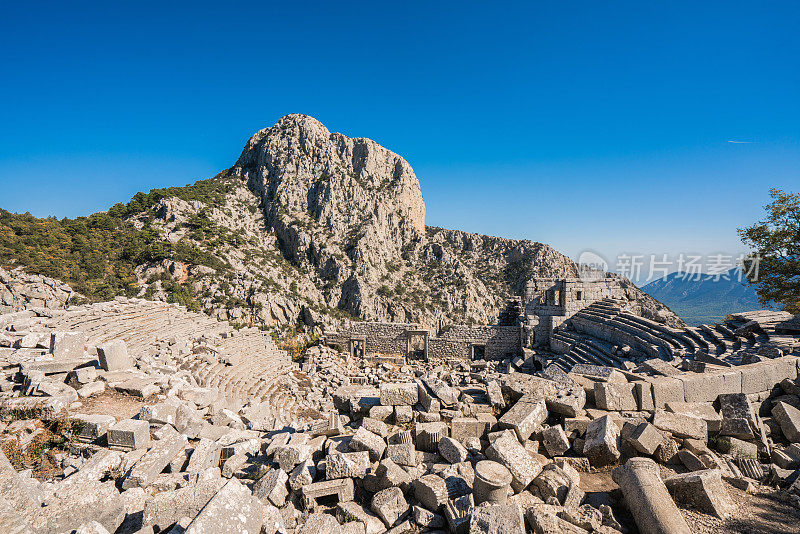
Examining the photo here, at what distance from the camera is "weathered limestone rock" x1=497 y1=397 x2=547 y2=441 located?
518 cm

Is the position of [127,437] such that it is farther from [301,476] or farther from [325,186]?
[325,186]

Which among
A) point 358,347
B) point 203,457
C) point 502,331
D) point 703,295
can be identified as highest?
point 703,295

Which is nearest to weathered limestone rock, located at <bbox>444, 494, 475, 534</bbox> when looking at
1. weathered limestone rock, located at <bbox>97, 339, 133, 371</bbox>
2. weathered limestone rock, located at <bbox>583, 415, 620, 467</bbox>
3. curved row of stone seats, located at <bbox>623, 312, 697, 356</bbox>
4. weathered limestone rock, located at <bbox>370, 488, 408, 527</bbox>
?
weathered limestone rock, located at <bbox>370, 488, 408, 527</bbox>

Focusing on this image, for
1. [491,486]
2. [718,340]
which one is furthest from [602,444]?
[718,340]

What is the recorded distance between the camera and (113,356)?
8.84m

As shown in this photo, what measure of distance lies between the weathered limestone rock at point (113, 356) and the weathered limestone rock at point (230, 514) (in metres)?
7.82

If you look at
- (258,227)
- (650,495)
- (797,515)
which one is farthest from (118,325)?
(258,227)

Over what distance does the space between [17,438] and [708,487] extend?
33.7 feet

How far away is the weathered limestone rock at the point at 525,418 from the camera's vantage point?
518cm

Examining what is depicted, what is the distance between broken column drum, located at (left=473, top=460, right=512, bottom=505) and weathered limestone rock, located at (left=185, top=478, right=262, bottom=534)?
95.4 inches

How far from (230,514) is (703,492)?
5.07 meters

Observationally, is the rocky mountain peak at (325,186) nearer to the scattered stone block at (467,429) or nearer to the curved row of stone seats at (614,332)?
the curved row of stone seats at (614,332)

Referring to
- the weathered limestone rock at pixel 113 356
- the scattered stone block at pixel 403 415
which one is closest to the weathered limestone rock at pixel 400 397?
the scattered stone block at pixel 403 415

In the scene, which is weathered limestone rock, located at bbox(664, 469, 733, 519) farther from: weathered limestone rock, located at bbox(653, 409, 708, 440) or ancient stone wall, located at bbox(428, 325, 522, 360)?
ancient stone wall, located at bbox(428, 325, 522, 360)
